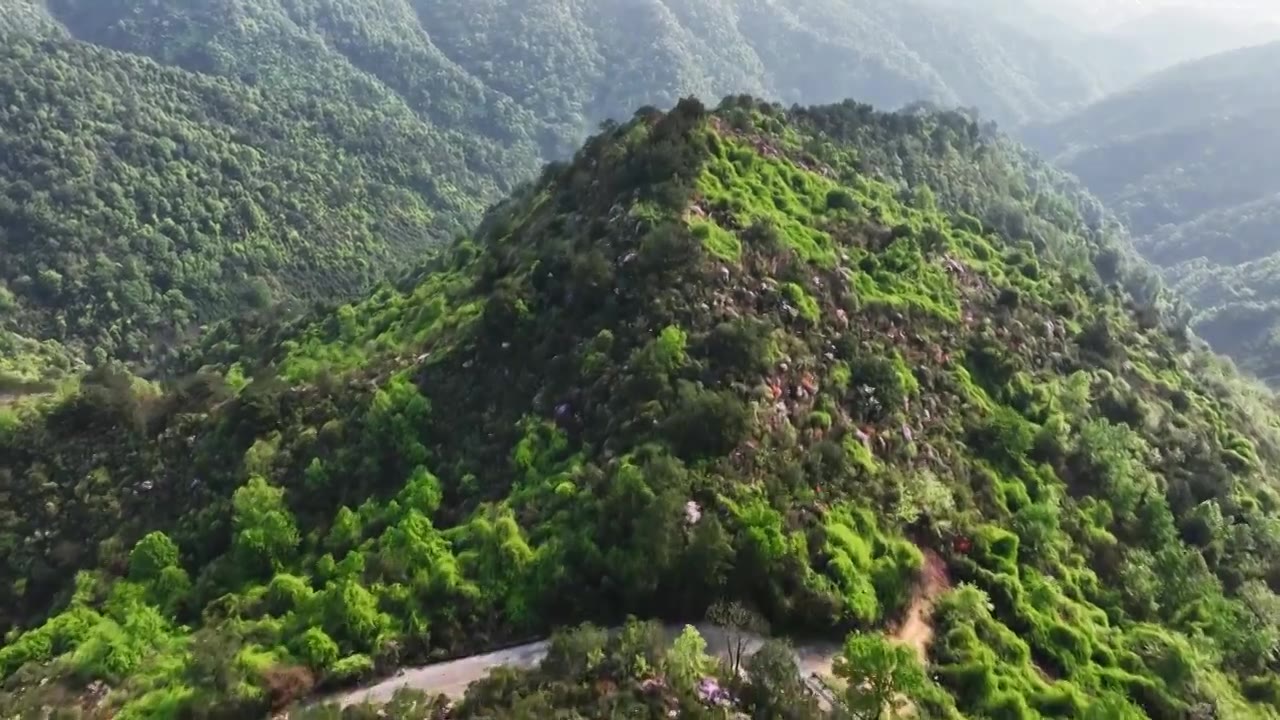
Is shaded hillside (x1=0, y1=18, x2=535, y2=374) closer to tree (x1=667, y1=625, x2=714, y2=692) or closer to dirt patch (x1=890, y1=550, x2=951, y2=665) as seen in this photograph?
tree (x1=667, y1=625, x2=714, y2=692)

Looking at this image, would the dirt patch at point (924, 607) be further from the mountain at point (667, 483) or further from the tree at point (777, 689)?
the tree at point (777, 689)

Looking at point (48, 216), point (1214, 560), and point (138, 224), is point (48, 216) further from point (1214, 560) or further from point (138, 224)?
point (1214, 560)

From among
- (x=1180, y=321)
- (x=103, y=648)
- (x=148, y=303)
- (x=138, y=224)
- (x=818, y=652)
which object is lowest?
(x=1180, y=321)

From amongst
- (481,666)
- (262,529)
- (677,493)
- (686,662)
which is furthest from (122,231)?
(686,662)

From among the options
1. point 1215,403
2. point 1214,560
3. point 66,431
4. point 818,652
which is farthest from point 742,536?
point 1215,403

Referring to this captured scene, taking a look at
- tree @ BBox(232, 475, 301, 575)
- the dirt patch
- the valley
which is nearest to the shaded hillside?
the valley

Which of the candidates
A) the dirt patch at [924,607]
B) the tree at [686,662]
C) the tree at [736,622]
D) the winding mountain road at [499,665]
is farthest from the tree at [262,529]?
the dirt patch at [924,607]

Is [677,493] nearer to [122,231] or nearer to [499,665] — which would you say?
[499,665]
